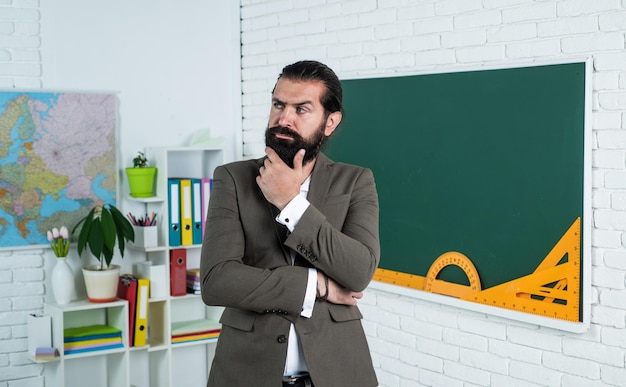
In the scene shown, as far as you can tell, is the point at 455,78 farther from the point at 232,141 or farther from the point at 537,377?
the point at 232,141

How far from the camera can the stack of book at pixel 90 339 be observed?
4.11 meters

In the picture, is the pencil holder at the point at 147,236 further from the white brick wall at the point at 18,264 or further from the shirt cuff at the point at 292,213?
the shirt cuff at the point at 292,213

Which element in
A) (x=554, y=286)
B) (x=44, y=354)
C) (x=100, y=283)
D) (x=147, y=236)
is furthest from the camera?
(x=147, y=236)

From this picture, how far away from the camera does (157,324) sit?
14.8 ft

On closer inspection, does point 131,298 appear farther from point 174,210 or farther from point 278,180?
point 278,180

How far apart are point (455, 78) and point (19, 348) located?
2667 mm

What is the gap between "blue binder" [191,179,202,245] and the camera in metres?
4.50

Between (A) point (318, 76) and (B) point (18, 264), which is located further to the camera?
(B) point (18, 264)

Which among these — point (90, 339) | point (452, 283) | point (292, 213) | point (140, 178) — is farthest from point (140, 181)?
point (292, 213)

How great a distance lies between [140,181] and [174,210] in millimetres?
249

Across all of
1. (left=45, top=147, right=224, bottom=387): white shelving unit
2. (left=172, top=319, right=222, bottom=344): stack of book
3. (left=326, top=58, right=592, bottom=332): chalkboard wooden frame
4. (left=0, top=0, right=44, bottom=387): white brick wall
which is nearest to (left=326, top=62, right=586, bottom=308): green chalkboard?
(left=326, top=58, right=592, bottom=332): chalkboard wooden frame

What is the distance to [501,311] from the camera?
3314 mm

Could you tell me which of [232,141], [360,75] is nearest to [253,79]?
[232,141]

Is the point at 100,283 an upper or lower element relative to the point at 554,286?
lower
